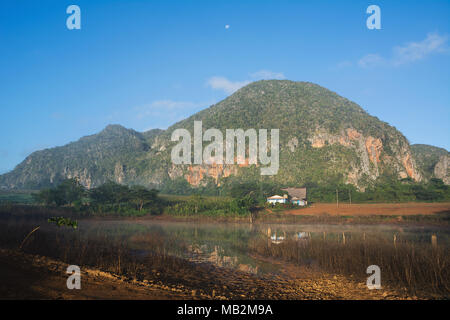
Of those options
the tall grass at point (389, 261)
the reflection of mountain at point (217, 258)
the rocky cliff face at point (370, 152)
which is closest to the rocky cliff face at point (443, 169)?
the rocky cliff face at point (370, 152)

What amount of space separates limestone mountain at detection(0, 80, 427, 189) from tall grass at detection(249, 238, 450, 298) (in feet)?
209

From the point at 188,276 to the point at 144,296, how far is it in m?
4.32

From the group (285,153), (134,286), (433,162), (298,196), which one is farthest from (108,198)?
(433,162)

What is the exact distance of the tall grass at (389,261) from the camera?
9.25 m

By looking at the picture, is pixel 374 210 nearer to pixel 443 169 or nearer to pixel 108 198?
pixel 108 198

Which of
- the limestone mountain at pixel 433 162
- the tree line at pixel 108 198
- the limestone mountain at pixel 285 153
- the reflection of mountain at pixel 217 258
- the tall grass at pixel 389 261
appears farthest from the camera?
the limestone mountain at pixel 433 162

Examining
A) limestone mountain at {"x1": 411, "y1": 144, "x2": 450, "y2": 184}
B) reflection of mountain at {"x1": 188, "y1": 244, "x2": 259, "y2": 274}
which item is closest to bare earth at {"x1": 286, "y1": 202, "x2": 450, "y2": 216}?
reflection of mountain at {"x1": 188, "y1": 244, "x2": 259, "y2": 274}

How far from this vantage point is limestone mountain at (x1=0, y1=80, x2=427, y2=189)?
291ft

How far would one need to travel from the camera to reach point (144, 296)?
244 inches

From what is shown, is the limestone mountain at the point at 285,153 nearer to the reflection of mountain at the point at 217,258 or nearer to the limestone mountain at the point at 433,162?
the limestone mountain at the point at 433,162

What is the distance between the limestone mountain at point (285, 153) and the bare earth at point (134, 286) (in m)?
68.2

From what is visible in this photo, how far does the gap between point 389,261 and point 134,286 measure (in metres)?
9.30
